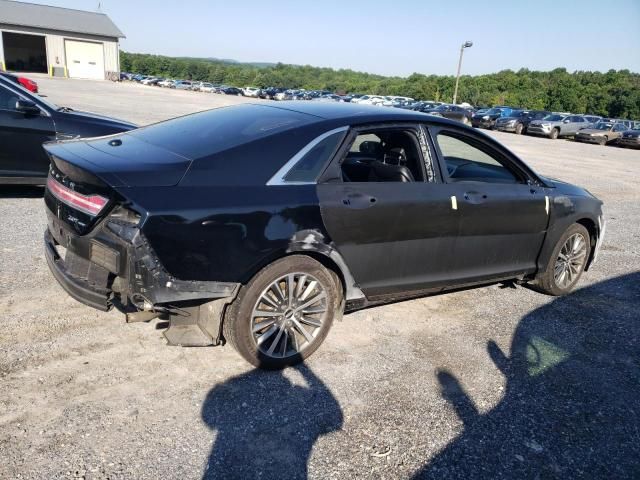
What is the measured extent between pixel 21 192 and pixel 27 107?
131 cm

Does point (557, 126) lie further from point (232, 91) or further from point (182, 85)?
point (182, 85)

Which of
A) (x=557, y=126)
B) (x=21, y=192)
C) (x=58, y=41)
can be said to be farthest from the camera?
(x=58, y=41)

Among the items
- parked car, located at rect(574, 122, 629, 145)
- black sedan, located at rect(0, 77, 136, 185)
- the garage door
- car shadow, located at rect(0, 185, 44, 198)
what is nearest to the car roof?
A: black sedan, located at rect(0, 77, 136, 185)

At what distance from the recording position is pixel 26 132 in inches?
258

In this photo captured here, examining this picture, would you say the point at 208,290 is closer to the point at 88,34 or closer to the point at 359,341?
the point at 359,341

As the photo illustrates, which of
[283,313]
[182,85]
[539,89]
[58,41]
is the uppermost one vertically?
[58,41]

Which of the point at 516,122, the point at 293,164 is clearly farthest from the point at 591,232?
the point at 516,122

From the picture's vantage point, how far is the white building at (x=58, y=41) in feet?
182

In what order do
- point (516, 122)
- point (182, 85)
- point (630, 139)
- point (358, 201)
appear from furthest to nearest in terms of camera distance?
A: point (182, 85) < point (516, 122) < point (630, 139) < point (358, 201)

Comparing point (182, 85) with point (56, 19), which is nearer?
point (56, 19)

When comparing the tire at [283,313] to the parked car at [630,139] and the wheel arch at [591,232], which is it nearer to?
the wheel arch at [591,232]

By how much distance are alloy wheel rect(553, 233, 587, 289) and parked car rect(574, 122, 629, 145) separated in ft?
91.8

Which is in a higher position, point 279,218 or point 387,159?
point 387,159

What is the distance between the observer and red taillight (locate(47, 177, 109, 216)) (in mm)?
2904
